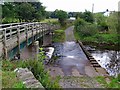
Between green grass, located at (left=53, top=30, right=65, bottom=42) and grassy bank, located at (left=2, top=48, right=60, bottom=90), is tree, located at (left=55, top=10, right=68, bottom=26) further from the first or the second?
grassy bank, located at (left=2, top=48, right=60, bottom=90)

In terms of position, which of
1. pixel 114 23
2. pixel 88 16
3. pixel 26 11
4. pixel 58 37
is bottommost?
pixel 58 37

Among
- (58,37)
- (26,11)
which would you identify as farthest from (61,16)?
(26,11)

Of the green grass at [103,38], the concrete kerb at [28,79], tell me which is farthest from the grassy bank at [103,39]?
the concrete kerb at [28,79]

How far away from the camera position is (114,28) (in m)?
39.6

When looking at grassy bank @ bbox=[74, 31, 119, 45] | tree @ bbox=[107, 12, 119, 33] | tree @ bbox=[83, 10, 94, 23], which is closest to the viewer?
grassy bank @ bbox=[74, 31, 119, 45]

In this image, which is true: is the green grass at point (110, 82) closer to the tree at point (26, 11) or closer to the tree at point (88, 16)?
the tree at point (26, 11)

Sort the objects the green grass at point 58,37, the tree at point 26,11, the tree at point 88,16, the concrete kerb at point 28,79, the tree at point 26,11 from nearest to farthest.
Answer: the concrete kerb at point 28,79 < the tree at point 26,11 < the tree at point 26,11 < the green grass at point 58,37 < the tree at point 88,16

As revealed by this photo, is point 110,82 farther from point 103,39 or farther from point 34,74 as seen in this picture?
point 103,39

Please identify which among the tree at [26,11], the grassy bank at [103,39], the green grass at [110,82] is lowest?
the grassy bank at [103,39]

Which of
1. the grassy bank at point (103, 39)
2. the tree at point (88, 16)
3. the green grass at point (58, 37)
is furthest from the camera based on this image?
the tree at point (88, 16)

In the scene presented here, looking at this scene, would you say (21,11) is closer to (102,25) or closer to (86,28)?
(86,28)

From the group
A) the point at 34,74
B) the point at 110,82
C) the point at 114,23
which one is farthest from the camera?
the point at 114,23

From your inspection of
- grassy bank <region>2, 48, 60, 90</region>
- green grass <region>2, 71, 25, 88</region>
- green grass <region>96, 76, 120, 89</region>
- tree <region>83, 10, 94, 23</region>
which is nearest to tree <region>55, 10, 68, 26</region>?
tree <region>83, 10, 94, 23</region>

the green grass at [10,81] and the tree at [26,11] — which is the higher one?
the tree at [26,11]
